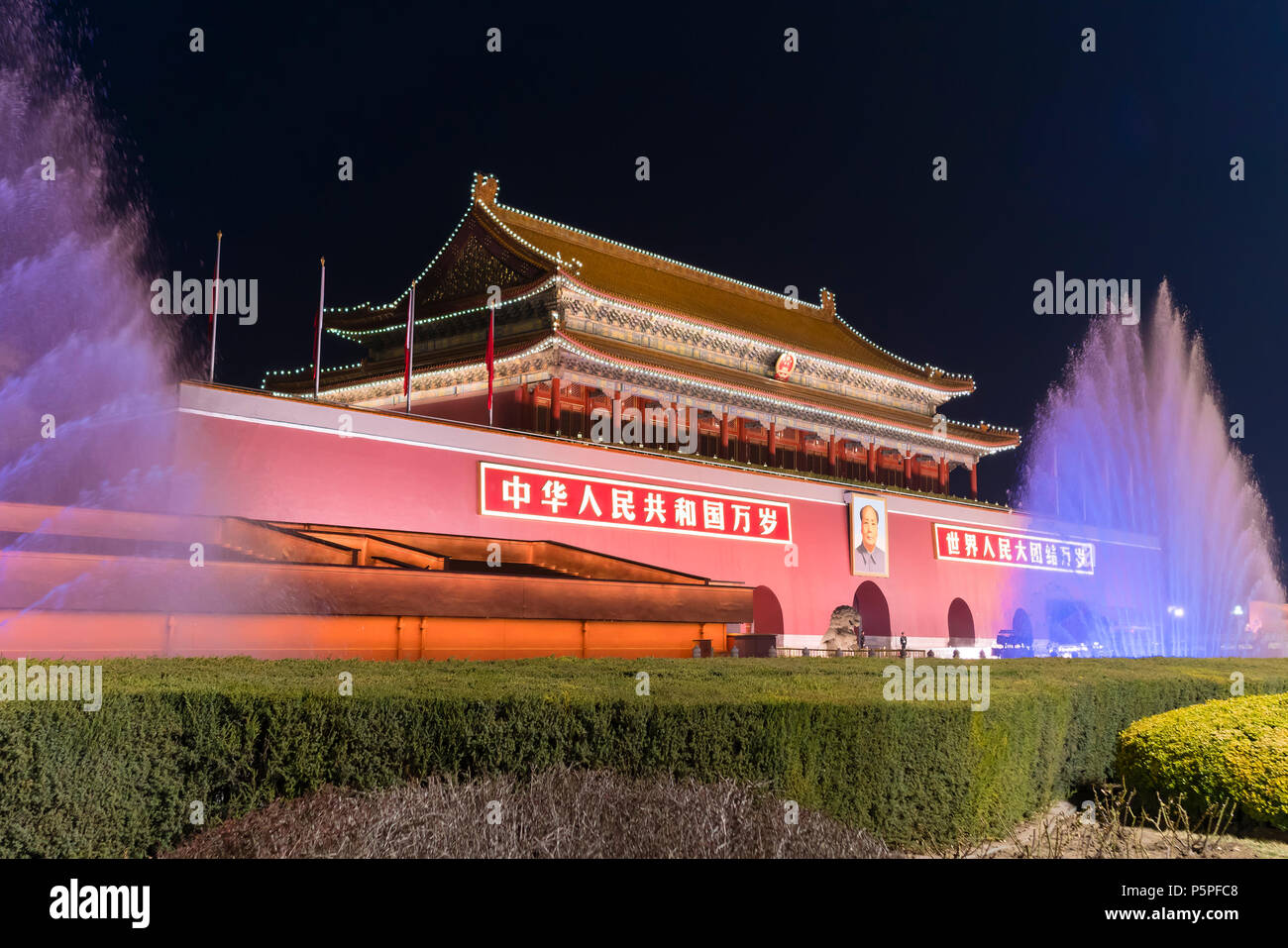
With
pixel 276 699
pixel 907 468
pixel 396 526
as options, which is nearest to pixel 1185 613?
pixel 907 468

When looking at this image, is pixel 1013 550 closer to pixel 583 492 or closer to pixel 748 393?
pixel 748 393

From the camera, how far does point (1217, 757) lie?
8.06m

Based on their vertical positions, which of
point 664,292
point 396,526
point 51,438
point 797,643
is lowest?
point 797,643

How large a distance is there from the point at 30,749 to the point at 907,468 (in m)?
32.0

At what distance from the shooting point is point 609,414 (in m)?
26.1

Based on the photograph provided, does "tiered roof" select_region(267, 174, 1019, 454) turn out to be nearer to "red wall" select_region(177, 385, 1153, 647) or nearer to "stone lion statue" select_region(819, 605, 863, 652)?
"red wall" select_region(177, 385, 1153, 647)

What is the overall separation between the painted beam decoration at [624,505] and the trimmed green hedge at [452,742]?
11426 mm

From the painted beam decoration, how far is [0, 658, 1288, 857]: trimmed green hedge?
11.4 meters

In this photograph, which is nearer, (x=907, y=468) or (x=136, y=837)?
(x=136, y=837)

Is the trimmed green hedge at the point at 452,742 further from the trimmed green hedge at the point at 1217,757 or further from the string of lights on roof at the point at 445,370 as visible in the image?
the string of lights on roof at the point at 445,370

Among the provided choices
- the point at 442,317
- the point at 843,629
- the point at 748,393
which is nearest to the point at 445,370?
the point at 442,317

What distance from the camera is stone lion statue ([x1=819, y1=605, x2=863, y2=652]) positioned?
24.7m

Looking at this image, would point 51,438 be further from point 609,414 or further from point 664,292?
point 664,292

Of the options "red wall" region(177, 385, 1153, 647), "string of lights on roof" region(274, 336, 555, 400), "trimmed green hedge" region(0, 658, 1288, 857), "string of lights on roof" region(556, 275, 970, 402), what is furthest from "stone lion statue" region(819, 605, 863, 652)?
"trimmed green hedge" region(0, 658, 1288, 857)
